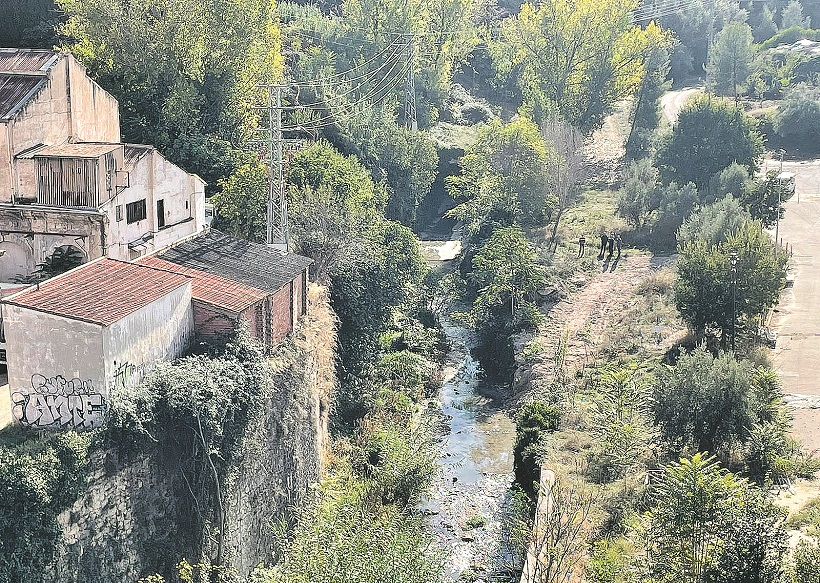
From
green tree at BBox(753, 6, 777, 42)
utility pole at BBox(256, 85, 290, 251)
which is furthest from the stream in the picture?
green tree at BBox(753, 6, 777, 42)

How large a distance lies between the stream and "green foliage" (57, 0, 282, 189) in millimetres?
13407

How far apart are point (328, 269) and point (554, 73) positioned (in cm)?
3832

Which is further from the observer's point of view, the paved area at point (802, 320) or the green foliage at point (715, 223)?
the green foliage at point (715, 223)

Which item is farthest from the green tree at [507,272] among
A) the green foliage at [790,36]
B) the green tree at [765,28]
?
the green tree at [765,28]

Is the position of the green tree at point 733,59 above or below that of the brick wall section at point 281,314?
above

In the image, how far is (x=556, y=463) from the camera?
29.1 metres

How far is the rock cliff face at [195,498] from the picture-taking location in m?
17.3

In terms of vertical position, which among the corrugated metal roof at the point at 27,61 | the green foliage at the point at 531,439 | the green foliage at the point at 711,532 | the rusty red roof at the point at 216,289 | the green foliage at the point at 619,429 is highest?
the corrugated metal roof at the point at 27,61

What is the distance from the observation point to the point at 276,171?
31.6 metres

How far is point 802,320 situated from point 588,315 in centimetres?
920

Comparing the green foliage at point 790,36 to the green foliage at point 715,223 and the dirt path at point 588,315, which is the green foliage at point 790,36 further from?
the dirt path at point 588,315

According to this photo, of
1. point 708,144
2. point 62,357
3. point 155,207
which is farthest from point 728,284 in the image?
point 62,357

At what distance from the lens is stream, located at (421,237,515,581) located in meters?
27.2

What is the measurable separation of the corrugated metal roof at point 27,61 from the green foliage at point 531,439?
18.7 meters
